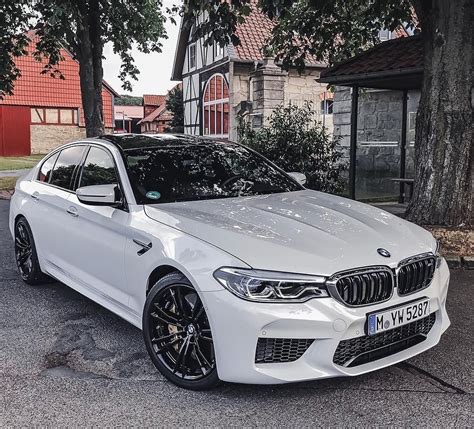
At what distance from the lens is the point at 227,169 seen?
16.0ft

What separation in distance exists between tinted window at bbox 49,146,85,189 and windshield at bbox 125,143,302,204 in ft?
2.68

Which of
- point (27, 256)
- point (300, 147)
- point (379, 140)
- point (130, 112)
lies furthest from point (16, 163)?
point (130, 112)

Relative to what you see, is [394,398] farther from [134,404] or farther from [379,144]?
[379,144]

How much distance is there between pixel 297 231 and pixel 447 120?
458 centimetres

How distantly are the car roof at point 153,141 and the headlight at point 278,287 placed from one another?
202cm

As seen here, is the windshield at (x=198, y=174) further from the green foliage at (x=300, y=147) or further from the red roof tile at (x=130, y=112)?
the red roof tile at (x=130, y=112)

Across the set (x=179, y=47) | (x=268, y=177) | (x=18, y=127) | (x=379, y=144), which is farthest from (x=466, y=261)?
(x=18, y=127)

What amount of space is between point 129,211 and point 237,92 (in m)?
19.8

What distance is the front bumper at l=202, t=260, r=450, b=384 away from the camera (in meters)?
3.07

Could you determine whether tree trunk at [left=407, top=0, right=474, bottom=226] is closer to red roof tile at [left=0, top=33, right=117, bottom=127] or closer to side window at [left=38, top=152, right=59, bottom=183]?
side window at [left=38, top=152, right=59, bottom=183]

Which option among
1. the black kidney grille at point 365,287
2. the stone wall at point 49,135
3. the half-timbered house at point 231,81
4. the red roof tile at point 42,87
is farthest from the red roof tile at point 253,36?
the black kidney grille at point 365,287

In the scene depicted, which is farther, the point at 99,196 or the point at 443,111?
the point at 443,111

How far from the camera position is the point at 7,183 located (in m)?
17.3

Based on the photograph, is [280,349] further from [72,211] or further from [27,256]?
[27,256]
